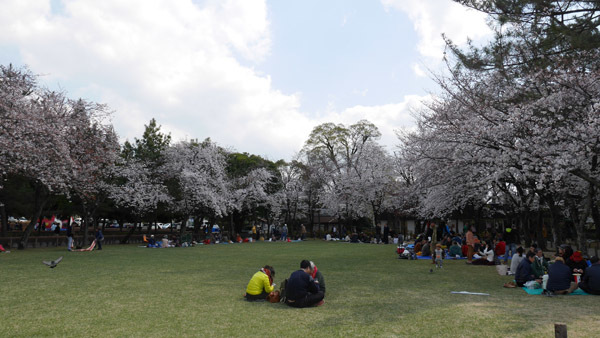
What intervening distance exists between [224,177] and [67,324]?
3353 cm

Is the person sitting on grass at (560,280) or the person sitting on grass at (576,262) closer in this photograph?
the person sitting on grass at (560,280)

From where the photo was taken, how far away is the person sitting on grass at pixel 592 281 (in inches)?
414

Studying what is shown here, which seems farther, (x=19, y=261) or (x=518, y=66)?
(x=19, y=261)

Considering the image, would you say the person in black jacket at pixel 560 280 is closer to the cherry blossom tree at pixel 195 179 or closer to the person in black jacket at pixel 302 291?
the person in black jacket at pixel 302 291

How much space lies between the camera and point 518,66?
13852mm

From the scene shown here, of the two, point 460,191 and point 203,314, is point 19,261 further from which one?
point 460,191

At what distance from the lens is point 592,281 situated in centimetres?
1057

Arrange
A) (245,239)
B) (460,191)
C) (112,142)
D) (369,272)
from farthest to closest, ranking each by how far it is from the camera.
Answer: (245,239) < (112,142) < (460,191) < (369,272)

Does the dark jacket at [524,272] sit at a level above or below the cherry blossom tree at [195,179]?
below

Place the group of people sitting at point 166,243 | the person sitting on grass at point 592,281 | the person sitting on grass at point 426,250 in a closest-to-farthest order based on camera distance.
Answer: the person sitting on grass at point 592,281, the person sitting on grass at point 426,250, the group of people sitting at point 166,243

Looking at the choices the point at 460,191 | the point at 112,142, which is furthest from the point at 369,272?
the point at 112,142

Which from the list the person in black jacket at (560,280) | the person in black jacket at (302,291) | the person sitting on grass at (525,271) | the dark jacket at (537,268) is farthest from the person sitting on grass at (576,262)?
the person in black jacket at (302,291)

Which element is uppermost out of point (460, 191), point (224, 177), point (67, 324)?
point (224, 177)

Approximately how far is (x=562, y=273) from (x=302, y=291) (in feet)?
22.2
